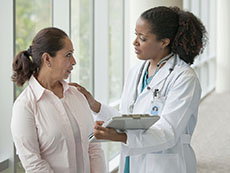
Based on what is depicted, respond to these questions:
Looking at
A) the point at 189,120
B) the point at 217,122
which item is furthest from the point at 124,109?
the point at 217,122

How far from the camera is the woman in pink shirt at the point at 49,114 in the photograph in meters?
2.39

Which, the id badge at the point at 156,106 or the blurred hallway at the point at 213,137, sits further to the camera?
the blurred hallway at the point at 213,137

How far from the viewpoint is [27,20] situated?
3.67 meters

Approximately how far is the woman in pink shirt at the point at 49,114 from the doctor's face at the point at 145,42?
46 centimetres

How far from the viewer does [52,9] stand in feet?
13.7

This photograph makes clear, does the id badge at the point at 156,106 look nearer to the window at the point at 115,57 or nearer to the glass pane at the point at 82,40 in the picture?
the glass pane at the point at 82,40

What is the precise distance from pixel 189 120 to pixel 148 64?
1.61ft

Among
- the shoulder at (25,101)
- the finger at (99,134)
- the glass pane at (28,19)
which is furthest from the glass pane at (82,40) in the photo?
the finger at (99,134)

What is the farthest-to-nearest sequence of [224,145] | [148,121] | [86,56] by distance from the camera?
[224,145], [86,56], [148,121]

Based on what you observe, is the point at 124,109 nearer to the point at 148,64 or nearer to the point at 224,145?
the point at 148,64

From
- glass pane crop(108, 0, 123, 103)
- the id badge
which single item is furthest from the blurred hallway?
the id badge

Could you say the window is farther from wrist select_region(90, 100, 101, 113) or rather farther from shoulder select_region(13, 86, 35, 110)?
shoulder select_region(13, 86, 35, 110)

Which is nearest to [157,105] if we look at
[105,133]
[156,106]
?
[156,106]

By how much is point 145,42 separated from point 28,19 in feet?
4.32
